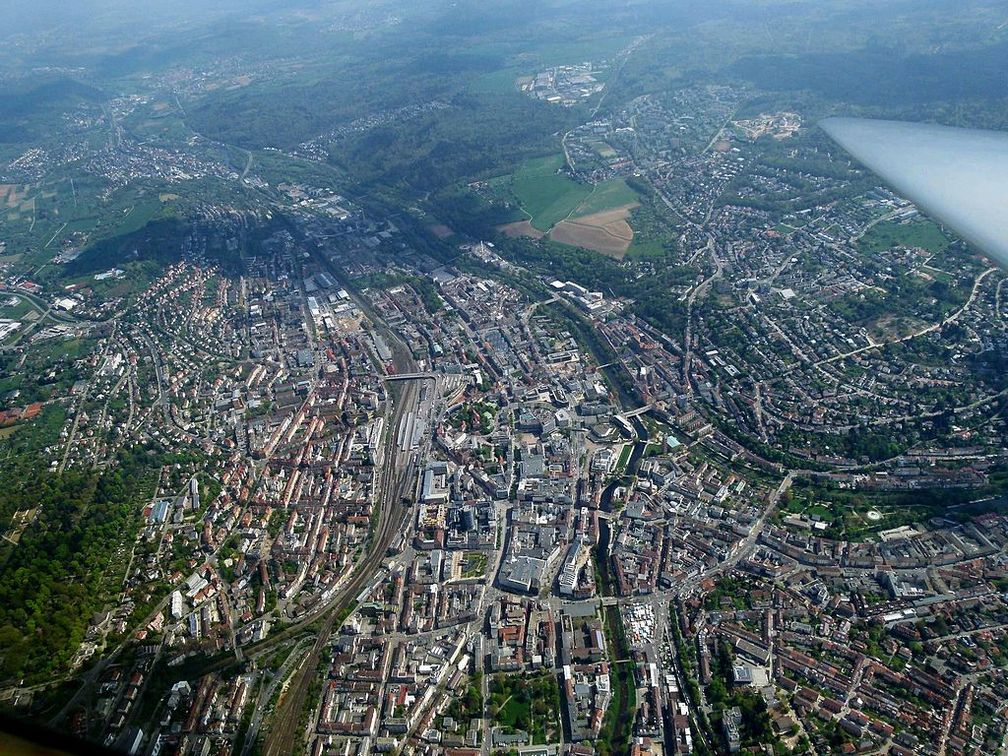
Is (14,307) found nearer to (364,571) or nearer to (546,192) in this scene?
(364,571)

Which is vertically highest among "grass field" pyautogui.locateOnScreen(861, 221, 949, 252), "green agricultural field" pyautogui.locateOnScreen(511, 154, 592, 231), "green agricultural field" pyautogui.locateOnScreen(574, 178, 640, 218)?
"grass field" pyautogui.locateOnScreen(861, 221, 949, 252)

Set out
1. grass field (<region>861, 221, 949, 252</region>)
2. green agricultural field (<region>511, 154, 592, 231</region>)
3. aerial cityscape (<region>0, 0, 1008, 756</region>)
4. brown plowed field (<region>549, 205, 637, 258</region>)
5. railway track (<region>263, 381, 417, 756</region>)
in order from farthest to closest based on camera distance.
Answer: green agricultural field (<region>511, 154, 592, 231</region>), brown plowed field (<region>549, 205, 637, 258</region>), grass field (<region>861, 221, 949, 252</region>), aerial cityscape (<region>0, 0, 1008, 756</region>), railway track (<region>263, 381, 417, 756</region>)

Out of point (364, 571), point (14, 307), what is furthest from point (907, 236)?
point (14, 307)

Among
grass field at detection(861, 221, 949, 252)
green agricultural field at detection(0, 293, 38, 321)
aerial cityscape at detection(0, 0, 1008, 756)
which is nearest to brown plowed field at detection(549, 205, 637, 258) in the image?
aerial cityscape at detection(0, 0, 1008, 756)

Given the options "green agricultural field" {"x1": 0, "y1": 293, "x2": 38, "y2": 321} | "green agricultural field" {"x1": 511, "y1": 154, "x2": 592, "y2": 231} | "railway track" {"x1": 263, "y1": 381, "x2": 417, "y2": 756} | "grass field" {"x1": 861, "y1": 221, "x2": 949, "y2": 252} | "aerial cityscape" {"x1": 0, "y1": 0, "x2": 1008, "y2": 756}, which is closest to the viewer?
"railway track" {"x1": 263, "y1": 381, "x2": 417, "y2": 756}

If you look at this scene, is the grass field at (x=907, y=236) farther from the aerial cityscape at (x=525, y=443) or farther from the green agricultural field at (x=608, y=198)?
the green agricultural field at (x=608, y=198)

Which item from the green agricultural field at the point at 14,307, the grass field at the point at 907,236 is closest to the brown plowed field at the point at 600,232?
the grass field at the point at 907,236

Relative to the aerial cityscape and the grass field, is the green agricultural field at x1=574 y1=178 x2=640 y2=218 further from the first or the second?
the grass field
